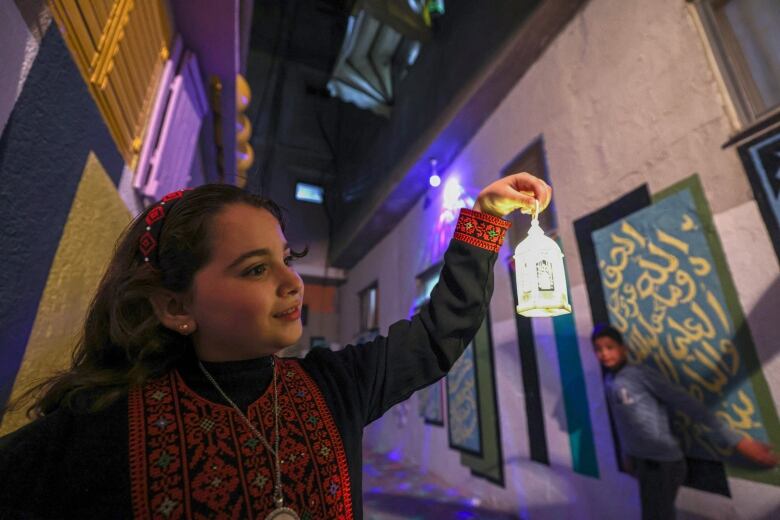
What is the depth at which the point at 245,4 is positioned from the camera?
2.46 m

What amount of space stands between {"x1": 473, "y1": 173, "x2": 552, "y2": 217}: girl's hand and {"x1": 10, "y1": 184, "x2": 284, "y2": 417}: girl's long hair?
1.85ft

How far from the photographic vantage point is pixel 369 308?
707 cm

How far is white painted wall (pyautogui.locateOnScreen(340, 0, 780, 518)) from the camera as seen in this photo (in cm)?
161

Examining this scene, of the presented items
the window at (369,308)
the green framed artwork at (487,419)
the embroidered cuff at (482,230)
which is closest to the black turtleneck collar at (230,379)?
the embroidered cuff at (482,230)

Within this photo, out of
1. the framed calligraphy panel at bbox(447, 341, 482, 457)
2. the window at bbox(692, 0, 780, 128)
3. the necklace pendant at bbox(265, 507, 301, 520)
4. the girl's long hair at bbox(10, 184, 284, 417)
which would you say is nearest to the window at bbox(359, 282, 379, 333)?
the framed calligraphy panel at bbox(447, 341, 482, 457)

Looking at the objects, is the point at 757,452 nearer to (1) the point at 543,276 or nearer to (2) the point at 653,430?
(2) the point at 653,430

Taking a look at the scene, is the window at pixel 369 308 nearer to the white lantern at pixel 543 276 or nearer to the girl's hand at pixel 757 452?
the girl's hand at pixel 757 452

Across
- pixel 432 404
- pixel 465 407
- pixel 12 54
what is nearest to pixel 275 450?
pixel 12 54

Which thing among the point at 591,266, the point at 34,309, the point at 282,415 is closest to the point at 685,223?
the point at 591,266

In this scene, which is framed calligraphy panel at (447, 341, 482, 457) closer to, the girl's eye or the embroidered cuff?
the embroidered cuff

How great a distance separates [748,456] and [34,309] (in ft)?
8.32

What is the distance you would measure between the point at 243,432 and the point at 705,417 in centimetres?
190

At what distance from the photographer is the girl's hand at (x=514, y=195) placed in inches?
35.0

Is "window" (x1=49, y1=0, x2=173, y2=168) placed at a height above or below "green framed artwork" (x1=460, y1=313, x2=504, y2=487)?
above
